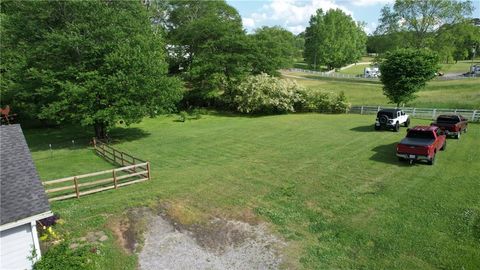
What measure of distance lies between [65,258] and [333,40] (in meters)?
84.2

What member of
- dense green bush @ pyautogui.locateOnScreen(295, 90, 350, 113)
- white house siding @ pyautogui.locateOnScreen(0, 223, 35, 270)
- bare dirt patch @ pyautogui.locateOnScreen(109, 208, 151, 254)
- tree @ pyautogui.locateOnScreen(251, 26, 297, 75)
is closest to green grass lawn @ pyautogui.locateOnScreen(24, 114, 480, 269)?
bare dirt patch @ pyautogui.locateOnScreen(109, 208, 151, 254)

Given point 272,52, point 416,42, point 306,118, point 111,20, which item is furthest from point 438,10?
point 111,20

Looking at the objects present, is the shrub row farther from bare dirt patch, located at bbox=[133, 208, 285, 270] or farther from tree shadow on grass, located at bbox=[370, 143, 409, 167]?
bare dirt patch, located at bbox=[133, 208, 285, 270]

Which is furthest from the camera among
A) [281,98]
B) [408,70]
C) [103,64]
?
[281,98]

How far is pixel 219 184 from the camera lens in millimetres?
17047

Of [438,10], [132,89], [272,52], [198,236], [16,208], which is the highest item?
[438,10]

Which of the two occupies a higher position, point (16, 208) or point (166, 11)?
point (166, 11)

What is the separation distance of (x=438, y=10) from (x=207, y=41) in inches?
1649

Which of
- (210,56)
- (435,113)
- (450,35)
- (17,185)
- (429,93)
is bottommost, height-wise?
(435,113)

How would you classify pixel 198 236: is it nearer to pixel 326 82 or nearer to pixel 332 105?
pixel 332 105

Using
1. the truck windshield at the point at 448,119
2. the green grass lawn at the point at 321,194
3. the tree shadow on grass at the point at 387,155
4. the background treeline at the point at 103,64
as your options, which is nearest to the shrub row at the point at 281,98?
the background treeline at the point at 103,64

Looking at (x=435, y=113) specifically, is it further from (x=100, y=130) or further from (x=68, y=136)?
(x=68, y=136)

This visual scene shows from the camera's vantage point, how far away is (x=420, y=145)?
17.8m

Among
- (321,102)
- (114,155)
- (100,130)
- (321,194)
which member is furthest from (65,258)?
(321,102)
